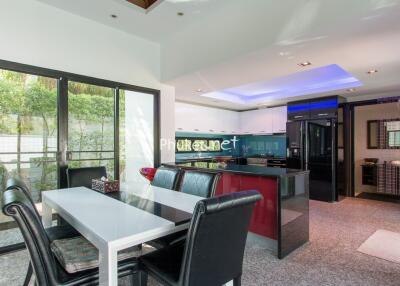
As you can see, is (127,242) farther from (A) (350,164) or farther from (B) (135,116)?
(A) (350,164)

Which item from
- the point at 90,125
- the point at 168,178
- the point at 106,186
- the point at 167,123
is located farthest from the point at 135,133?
the point at 106,186

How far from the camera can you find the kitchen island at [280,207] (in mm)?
2557

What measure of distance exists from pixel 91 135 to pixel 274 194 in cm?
274

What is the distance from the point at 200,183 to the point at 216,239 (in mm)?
961

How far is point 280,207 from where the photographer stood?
2.54 m

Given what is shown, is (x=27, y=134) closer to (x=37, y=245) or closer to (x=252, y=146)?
(x=37, y=245)

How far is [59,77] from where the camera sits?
3.16 meters

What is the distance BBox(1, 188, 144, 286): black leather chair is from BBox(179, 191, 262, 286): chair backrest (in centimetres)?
63

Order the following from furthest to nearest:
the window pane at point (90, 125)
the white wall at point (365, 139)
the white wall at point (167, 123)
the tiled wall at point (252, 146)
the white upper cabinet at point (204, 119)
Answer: the tiled wall at point (252, 146), the white wall at point (365, 139), the white upper cabinet at point (204, 119), the white wall at point (167, 123), the window pane at point (90, 125)

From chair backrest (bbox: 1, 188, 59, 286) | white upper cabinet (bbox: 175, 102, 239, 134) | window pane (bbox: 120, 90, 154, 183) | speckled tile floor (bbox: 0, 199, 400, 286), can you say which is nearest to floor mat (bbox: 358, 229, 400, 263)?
speckled tile floor (bbox: 0, 199, 400, 286)

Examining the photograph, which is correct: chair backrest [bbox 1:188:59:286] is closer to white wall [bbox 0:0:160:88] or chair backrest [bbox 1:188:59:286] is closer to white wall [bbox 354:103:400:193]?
white wall [bbox 0:0:160:88]

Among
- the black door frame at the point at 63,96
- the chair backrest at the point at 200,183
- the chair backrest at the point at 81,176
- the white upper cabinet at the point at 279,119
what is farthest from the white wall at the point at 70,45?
the white upper cabinet at the point at 279,119

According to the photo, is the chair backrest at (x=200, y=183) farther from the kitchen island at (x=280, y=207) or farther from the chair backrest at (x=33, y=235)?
the chair backrest at (x=33, y=235)

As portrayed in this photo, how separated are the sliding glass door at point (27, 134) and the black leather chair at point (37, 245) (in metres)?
2.10
